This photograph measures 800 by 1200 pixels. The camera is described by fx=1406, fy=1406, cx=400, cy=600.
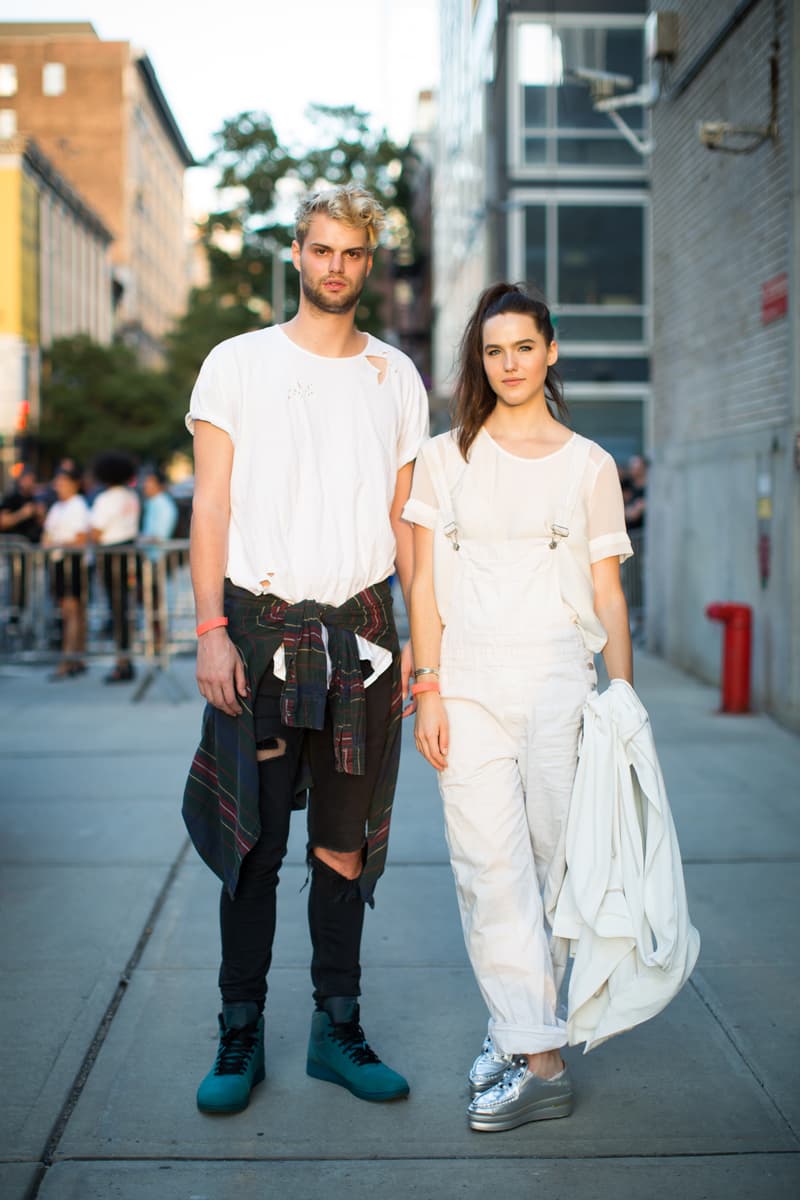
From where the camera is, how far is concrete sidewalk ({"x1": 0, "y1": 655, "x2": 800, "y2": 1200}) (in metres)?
3.00

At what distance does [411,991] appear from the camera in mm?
4168

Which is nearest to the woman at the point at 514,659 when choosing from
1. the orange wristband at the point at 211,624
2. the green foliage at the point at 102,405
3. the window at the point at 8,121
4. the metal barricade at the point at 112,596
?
the orange wristband at the point at 211,624

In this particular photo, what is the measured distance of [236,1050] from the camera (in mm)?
3379

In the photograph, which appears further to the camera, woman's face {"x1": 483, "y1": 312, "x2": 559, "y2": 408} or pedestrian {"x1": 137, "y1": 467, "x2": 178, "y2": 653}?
pedestrian {"x1": 137, "y1": 467, "x2": 178, "y2": 653}

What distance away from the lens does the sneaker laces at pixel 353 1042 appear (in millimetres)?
3428

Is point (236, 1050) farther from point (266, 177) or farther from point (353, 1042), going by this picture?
point (266, 177)

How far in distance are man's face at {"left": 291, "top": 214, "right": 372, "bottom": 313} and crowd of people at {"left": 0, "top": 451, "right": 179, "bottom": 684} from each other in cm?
771

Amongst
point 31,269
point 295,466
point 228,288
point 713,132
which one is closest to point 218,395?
point 295,466

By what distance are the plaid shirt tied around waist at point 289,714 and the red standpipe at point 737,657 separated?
234 inches

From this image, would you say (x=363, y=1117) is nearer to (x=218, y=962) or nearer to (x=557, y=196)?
(x=218, y=962)

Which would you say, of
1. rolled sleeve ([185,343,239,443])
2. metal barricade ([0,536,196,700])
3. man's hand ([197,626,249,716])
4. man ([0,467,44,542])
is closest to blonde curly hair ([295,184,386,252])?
rolled sleeve ([185,343,239,443])

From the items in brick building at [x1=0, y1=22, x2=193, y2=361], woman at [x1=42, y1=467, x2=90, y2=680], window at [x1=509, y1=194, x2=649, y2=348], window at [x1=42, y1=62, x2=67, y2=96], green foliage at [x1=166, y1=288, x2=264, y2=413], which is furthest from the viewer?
window at [x1=42, y1=62, x2=67, y2=96]

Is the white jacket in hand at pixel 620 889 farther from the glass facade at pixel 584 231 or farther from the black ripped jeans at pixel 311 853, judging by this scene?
the glass facade at pixel 584 231

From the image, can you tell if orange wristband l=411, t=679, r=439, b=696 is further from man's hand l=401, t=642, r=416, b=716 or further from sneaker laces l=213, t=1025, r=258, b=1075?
sneaker laces l=213, t=1025, r=258, b=1075
